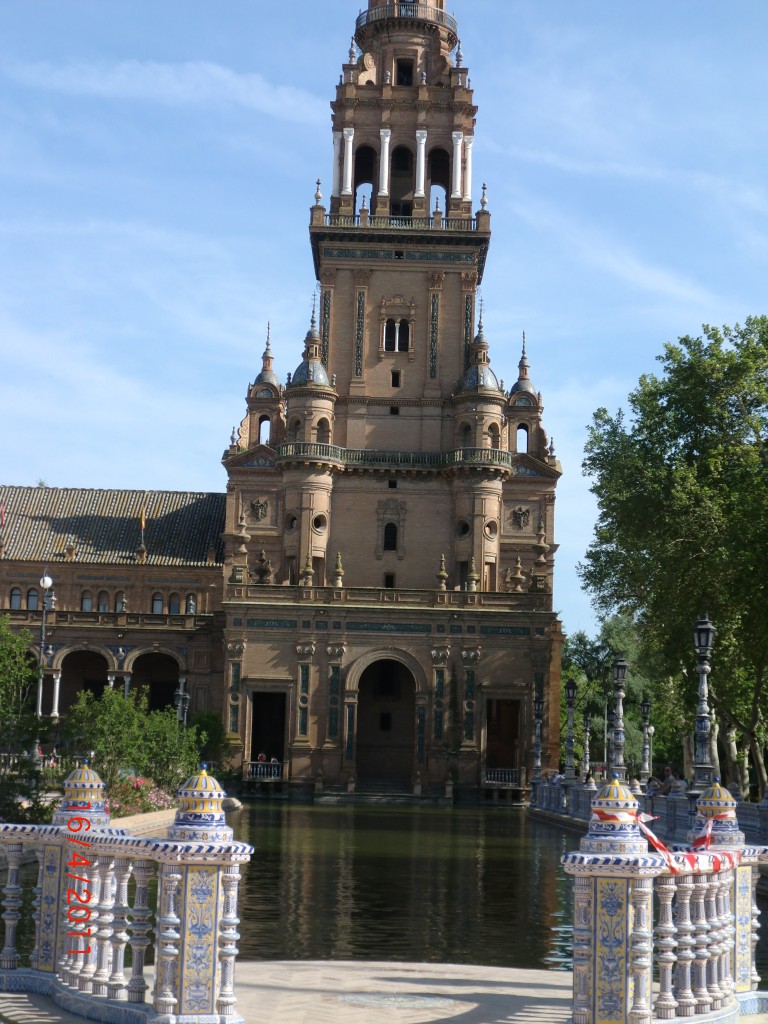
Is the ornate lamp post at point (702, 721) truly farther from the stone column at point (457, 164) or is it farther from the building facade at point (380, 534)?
the stone column at point (457, 164)

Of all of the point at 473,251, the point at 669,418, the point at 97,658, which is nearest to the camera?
the point at 669,418

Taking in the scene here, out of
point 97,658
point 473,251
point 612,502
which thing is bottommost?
point 97,658

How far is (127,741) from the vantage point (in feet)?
131

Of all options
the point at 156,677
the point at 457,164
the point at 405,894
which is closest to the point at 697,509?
the point at 405,894

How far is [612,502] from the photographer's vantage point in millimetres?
54500

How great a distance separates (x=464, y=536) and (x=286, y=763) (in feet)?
48.3

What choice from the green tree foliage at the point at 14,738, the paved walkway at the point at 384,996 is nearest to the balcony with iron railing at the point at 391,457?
the green tree foliage at the point at 14,738

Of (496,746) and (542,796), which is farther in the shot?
(496,746)

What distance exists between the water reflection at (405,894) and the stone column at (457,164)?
134 ft

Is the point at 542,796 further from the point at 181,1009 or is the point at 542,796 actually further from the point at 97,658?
the point at 181,1009

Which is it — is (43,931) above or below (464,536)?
below

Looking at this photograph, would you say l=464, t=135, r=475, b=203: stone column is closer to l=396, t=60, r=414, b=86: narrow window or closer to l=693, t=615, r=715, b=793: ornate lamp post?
l=396, t=60, r=414, b=86: narrow window

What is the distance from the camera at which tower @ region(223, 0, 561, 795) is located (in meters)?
63.2

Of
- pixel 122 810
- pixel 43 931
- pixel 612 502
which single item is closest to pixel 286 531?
pixel 612 502
